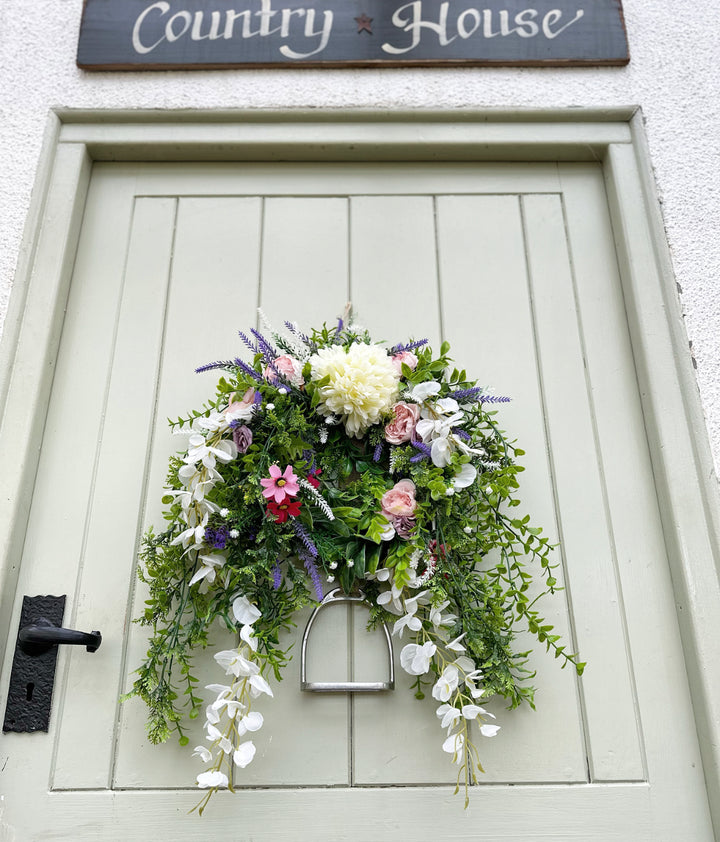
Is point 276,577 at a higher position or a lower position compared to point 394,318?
lower

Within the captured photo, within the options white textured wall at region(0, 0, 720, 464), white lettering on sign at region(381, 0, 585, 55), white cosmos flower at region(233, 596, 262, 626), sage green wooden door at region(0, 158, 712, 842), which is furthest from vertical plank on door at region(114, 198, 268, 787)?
white lettering on sign at region(381, 0, 585, 55)

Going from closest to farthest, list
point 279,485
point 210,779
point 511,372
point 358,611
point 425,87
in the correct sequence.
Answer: point 210,779 → point 279,485 → point 358,611 → point 511,372 → point 425,87

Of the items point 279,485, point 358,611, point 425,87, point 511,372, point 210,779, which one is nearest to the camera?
point 210,779

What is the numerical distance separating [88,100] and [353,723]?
4.44ft

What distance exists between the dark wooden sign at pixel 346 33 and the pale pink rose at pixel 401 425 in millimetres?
821

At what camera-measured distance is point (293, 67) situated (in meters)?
1.47

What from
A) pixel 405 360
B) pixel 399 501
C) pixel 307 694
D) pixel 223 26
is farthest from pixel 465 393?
pixel 223 26

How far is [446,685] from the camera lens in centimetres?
102

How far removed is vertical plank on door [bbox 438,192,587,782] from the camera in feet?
3.60

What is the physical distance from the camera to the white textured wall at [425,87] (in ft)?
4.59

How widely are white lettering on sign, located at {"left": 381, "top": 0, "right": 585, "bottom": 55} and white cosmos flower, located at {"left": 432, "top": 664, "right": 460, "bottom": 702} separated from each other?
1271mm

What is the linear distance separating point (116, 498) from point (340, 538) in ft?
1.42

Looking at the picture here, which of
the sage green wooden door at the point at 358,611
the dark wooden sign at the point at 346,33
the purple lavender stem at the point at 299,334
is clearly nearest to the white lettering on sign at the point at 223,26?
the dark wooden sign at the point at 346,33

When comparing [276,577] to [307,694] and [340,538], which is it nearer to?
[340,538]
